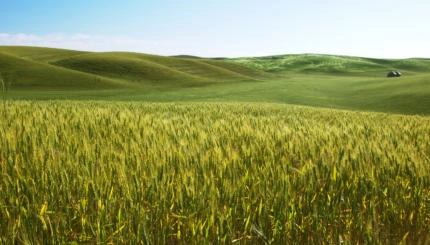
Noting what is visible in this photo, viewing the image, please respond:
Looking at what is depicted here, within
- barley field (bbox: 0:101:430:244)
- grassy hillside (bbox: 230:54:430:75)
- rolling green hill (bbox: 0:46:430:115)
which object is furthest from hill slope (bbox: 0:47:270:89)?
grassy hillside (bbox: 230:54:430:75)

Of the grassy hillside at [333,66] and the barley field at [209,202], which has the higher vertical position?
the grassy hillside at [333,66]

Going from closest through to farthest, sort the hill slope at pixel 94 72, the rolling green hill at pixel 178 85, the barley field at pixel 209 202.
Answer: the barley field at pixel 209 202
the rolling green hill at pixel 178 85
the hill slope at pixel 94 72

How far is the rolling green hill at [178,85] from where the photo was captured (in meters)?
28.2

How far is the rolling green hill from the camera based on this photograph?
92.7 feet

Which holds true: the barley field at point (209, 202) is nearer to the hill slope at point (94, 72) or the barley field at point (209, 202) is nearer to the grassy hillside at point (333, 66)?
the hill slope at point (94, 72)

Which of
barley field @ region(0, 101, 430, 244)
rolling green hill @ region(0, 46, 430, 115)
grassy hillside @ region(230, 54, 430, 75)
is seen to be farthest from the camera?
grassy hillside @ region(230, 54, 430, 75)

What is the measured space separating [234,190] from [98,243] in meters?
0.80

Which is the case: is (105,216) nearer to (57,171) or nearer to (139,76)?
(57,171)

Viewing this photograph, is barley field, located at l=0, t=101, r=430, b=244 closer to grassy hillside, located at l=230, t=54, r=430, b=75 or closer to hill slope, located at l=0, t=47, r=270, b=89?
hill slope, located at l=0, t=47, r=270, b=89

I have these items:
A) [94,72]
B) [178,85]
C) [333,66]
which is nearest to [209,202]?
[178,85]

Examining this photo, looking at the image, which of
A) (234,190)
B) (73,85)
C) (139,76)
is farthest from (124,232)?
(139,76)

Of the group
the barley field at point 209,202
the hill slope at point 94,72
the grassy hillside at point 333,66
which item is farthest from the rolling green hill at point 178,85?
the grassy hillside at point 333,66

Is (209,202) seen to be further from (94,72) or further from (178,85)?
(94,72)

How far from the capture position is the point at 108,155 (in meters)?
2.51
